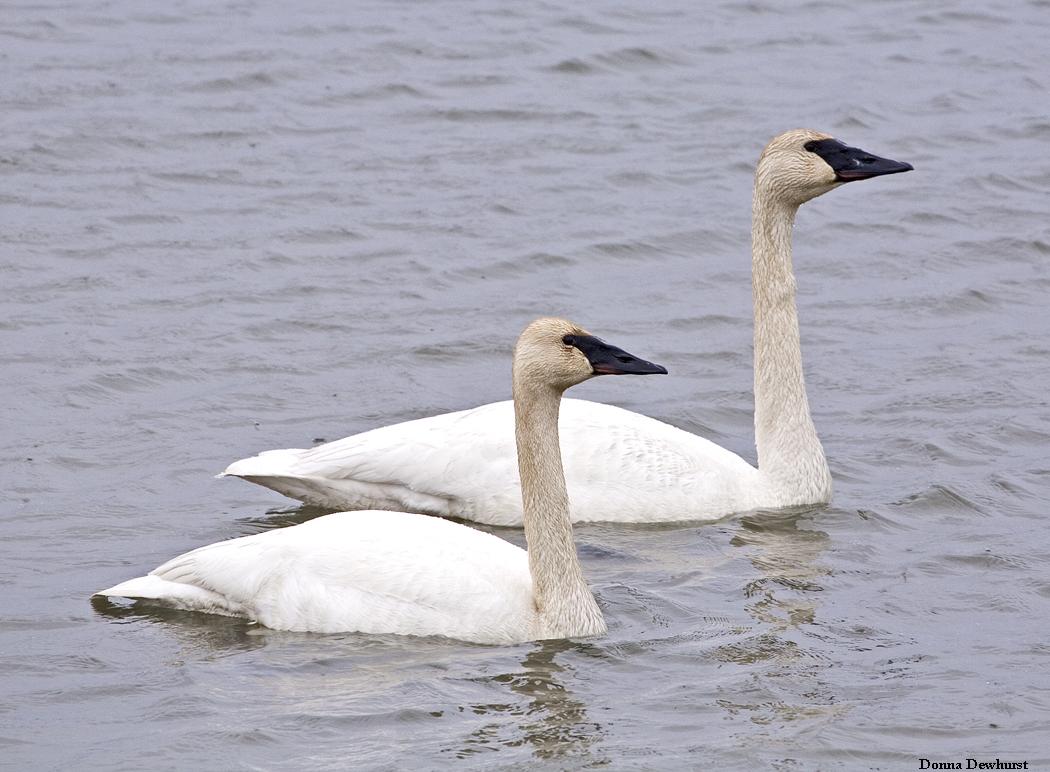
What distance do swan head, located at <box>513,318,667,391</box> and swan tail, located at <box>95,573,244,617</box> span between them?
1.54 m

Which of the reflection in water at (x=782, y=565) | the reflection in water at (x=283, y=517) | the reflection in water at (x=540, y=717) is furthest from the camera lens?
the reflection in water at (x=283, y=517)

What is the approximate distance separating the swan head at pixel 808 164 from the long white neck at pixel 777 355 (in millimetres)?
98

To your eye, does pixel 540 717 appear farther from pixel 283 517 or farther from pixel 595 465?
pixel 283 517

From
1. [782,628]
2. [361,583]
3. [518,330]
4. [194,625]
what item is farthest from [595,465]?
[518,330]

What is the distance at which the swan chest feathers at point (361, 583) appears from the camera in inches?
309

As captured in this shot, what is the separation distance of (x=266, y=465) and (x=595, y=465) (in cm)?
156

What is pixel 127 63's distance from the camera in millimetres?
17234

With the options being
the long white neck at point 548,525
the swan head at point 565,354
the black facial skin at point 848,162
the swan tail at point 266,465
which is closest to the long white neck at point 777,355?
the black facial skin at point 848,162

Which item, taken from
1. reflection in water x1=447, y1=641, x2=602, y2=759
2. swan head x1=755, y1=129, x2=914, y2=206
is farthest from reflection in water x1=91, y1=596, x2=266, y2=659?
swan head x1=755, y1=129, x2=914, y2=206

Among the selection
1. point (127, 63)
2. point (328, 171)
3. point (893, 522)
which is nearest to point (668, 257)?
point (328, 171)

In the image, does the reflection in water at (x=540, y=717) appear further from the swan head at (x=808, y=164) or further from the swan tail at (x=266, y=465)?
the swan head at (x=808, y=164)

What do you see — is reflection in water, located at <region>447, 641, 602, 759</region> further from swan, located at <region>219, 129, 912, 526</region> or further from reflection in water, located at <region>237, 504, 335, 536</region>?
reflection in water, located at <region>237, 504, 335, 536</region>

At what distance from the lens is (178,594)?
7.98 meters

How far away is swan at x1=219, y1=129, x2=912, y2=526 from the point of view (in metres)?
9.50
